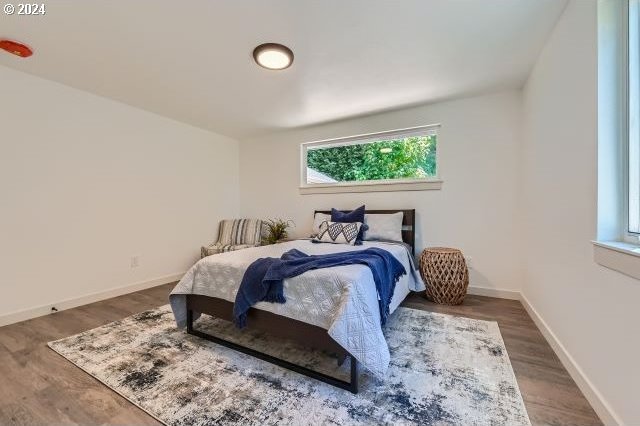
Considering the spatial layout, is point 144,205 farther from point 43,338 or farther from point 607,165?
point 607,165

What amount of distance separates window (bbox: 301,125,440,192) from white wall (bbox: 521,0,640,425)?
1204 millimetres

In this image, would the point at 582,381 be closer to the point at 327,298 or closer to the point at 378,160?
the point at 327,298

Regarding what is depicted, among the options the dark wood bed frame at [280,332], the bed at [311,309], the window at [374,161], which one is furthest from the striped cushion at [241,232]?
the dark wood bed frame at [280,332]

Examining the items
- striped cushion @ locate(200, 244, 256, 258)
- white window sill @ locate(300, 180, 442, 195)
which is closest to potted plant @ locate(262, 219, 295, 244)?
striped cushion @ locate(200, 244, 256, 258)

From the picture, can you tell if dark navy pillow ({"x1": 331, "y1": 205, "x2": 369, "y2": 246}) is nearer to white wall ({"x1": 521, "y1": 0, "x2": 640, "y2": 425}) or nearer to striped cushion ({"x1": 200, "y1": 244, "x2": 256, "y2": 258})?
striped cushion ({"x1": 200, "y1": 244, "x2": 256, "y2": 258})

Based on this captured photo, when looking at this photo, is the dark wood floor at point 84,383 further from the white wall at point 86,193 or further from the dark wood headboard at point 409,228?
the dark wood headboard at point 409,228

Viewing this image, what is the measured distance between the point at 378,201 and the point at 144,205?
313 cm

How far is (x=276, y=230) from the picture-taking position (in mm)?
4293

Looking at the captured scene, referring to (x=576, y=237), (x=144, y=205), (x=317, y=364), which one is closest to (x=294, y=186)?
(x=144, y=205)

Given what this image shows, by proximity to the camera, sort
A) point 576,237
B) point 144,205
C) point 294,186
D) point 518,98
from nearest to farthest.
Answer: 1. point 576,237
2. point 518,98
3. point 144,205
4. point 294,186

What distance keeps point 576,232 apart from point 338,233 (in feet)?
6.86

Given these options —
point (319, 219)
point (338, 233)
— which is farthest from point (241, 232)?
point (338, 233)

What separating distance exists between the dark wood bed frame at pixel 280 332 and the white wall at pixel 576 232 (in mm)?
1189

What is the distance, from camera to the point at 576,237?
1.63 metres
